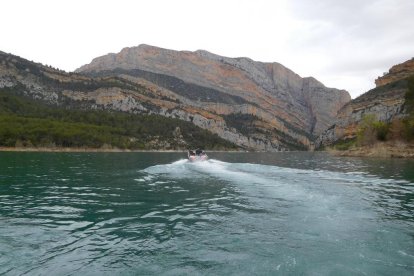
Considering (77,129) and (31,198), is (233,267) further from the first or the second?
(77,129)

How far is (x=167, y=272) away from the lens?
522 inches

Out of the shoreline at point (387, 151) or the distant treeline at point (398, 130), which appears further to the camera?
the distant treeline at point (398, 130)

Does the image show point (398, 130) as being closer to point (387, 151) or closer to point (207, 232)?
point (387, 151)

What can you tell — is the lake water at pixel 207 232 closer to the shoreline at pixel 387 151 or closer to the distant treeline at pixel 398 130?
the shoreline at pixel 387 151

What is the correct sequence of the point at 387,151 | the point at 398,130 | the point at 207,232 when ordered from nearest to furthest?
the point at 207,232 → the point at 387,151 → the point at 398,130

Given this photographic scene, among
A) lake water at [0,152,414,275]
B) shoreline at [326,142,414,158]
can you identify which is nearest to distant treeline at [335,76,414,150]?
shoreline at [326,142,414,158]

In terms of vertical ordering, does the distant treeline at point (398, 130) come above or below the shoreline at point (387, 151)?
above

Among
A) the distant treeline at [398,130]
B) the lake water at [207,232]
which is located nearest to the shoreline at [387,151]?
the distant treeline at [398,130]

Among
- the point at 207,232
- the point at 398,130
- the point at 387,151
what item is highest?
the point at 398,130

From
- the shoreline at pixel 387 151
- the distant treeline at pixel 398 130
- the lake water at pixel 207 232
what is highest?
the distant treeline at pixel 398 130

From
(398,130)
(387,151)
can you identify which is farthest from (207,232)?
(398,130)

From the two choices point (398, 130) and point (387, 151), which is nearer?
point (387, 151)

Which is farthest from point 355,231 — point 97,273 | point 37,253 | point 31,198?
point 31,198

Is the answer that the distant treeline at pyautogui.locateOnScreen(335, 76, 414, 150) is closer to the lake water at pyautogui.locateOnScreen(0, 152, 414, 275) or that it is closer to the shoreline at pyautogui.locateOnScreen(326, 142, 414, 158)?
the shoreline at pyautogui.locateOnScreen(326, 142, 414, 158)
